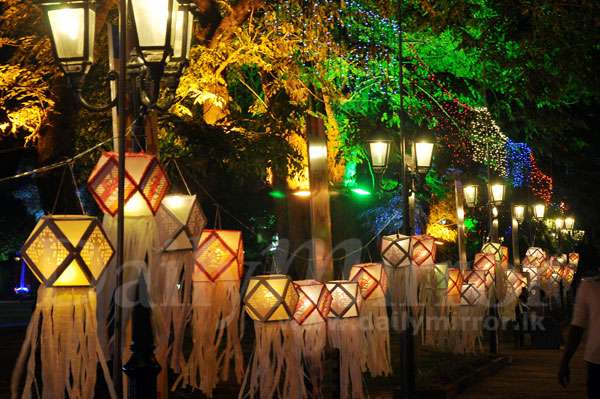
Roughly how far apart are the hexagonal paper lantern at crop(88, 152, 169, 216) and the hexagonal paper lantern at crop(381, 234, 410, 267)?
8048 millimetres

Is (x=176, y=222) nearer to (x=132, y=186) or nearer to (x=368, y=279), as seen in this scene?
(x=132, y=186)

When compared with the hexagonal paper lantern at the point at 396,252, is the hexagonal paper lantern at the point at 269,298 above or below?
below

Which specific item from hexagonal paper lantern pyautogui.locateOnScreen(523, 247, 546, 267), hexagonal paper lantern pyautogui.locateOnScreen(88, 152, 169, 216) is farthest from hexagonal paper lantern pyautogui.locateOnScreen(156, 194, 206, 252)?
hexagonal paper lantern pyautogui.locateOnScreen(523, 247, 546, 267)

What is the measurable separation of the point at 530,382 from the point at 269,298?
861cm

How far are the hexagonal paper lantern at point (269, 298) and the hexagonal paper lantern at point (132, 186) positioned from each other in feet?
10.7

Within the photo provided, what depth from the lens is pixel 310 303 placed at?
1337cm

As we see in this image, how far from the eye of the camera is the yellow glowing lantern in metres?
22.7

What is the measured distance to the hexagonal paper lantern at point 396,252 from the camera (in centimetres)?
1719

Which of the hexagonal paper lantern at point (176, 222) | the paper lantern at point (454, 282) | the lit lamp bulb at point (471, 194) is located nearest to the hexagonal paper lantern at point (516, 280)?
the lit lamp bulb at point (471, 194)

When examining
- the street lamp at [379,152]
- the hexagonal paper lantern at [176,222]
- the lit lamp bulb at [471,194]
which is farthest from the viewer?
the lit lamp bulb at [471,194]

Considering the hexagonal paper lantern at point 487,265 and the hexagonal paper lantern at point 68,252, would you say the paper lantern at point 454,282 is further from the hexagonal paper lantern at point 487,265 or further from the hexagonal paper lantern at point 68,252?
the hexagonal paper lantern at point 68,252

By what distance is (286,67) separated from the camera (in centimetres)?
1722

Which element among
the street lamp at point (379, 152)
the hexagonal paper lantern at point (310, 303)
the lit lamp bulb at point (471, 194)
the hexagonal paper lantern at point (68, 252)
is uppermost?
the lit lamp bulb at point (471, 194)

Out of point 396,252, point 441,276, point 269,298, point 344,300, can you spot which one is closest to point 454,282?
point 441,276
